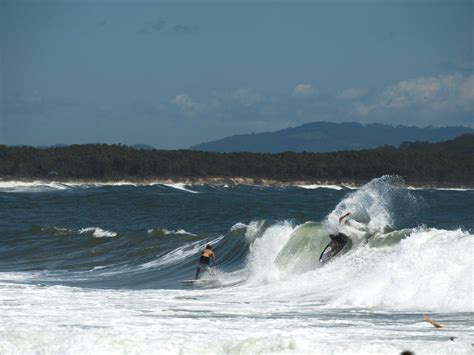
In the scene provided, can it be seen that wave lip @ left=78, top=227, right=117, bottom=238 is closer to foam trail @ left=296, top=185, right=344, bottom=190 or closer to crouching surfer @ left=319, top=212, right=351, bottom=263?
crouching surfer @ left=319, top=212, right=351, bottom=263

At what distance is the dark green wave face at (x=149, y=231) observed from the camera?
93.6ft

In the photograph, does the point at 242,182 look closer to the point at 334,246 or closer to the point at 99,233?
the point at 99,233

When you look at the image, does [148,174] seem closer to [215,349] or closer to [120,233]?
[120,233]

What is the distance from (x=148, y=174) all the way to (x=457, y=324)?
3257 inches

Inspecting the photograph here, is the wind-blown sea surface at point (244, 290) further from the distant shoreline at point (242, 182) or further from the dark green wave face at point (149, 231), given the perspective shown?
the distant shoreline at point (242, 182)

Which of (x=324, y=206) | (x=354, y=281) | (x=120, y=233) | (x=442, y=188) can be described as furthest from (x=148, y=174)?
(x=354, y=281)

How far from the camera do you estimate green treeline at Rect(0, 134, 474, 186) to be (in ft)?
318

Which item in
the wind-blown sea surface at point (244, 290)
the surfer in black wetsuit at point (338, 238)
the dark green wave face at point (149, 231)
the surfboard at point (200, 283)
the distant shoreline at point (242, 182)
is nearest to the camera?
the wind-blown sea surface at point (244, 290)

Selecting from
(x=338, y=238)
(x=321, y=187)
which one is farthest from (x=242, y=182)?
(x=338, y=238)

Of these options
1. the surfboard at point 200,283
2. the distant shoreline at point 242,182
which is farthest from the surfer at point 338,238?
the distant shoreline at point 242,182

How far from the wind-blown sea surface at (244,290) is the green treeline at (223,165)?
2128 inches

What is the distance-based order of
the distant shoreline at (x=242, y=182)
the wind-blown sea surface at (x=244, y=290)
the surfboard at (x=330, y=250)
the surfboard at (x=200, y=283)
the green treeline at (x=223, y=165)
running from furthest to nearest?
the green treeline at (x=223, y=165)
the distant shoreline at (x=242, y=182)
the surfboard at (x=330, y=250)
the surfboard at (x=200, y=283)
the wind-blown sea surface at (x=244, y=290)

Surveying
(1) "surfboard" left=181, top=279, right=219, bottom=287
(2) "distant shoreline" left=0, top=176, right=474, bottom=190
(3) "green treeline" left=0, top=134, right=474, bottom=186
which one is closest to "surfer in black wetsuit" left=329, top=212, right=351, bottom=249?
(1) "surfboard" left=181, top=279, right=219, bottom=287

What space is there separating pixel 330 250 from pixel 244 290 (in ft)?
11.5
